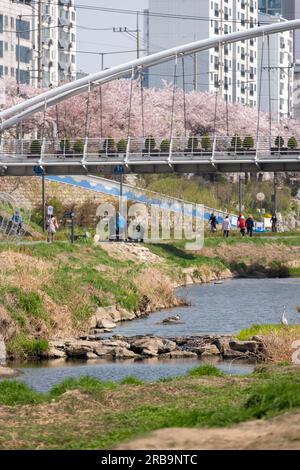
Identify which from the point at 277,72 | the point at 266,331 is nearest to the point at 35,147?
the point at 266,331

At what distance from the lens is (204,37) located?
16062 cm

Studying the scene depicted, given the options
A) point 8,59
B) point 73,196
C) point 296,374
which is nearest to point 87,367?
point 296,374

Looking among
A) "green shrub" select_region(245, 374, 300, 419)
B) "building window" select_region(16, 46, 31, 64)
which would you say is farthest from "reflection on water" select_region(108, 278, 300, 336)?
"building window" select_region(16, 46, 31, 64)

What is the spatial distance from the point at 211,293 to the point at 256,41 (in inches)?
4925

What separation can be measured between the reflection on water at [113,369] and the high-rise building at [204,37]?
117 metres

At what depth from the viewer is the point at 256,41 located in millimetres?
179750

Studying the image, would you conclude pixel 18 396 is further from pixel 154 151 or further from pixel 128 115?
pixel 128 115

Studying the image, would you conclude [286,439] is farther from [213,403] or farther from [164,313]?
[164,313]

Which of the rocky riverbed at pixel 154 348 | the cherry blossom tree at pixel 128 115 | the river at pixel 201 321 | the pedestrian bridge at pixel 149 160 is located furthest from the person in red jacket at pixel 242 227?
the rocky riverbed at pixel 154 348

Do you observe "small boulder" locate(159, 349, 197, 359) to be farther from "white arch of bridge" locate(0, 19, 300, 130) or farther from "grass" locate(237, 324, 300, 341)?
"white arch of bridge" locate(0, 19, 300, 130)

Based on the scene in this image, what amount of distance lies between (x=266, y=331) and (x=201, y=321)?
788 cm

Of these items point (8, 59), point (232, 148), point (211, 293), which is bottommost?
point (211, 293)

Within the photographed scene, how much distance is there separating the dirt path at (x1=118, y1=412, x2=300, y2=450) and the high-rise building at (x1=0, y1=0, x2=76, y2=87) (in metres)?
86.6

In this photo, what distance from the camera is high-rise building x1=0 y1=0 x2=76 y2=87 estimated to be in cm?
11800
